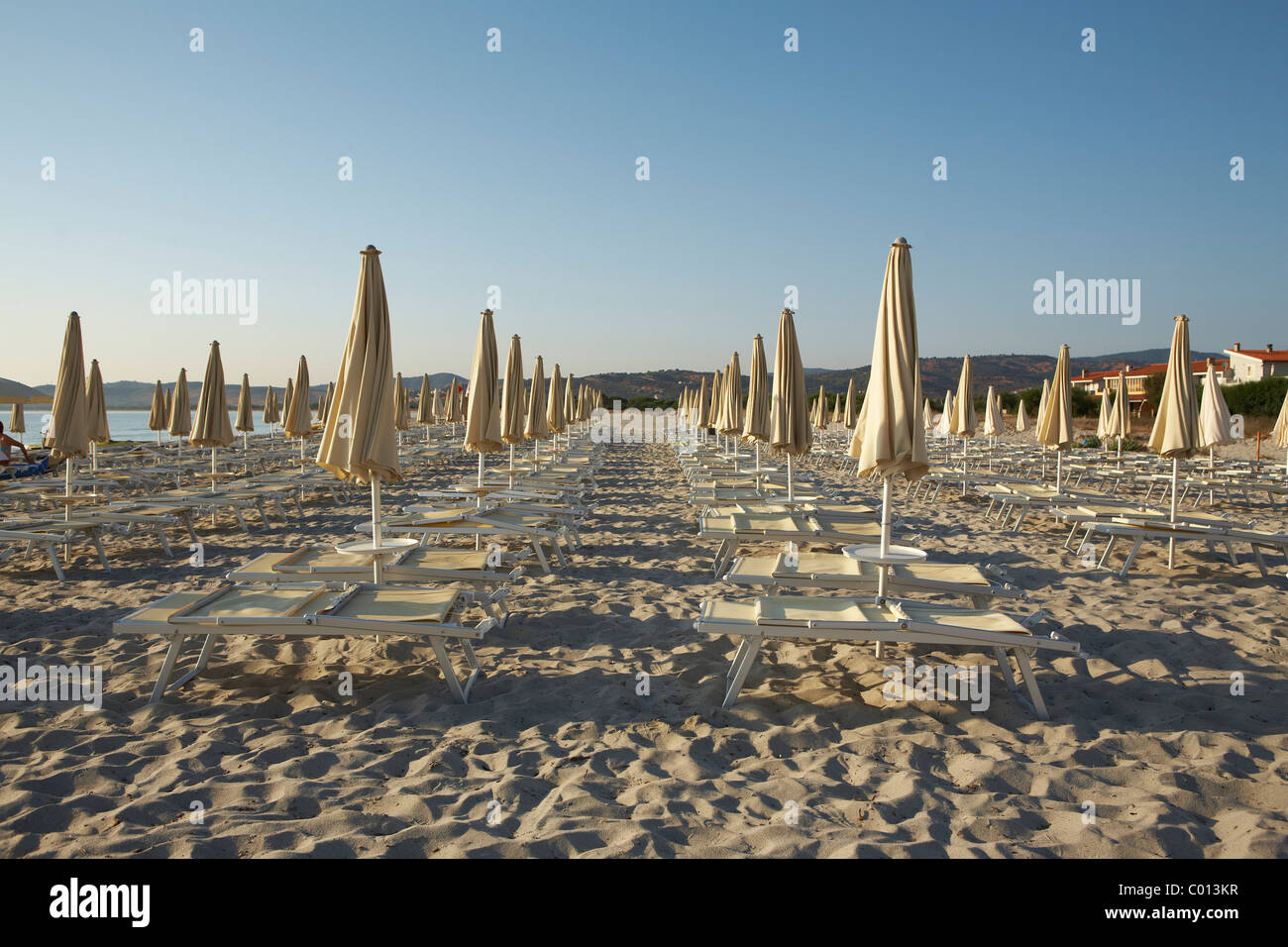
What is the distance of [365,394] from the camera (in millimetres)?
4570

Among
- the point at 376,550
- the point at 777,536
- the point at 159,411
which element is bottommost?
the point at 777,536

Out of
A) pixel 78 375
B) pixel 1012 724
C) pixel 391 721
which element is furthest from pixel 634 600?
pixel 78 375

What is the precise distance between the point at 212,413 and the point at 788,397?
757 centimetres

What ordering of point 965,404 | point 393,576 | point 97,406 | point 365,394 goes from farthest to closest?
1. point 965,404
2. point 97,406
3. point 393,576
4. point 365,394

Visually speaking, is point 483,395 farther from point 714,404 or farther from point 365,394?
point 714,404

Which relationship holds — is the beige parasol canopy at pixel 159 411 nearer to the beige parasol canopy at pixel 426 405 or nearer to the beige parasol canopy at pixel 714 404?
the beige parasol canopy at pixel 426 405

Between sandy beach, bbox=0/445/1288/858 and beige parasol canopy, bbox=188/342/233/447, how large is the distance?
15.0 feet

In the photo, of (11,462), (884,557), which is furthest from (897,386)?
(11,462)

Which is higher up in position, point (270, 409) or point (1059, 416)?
point (270, 409)

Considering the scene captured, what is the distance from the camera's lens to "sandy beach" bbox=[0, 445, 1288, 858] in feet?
8.38

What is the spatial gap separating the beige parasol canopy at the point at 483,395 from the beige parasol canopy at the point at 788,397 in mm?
2898

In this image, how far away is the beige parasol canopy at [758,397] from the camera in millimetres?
8523
